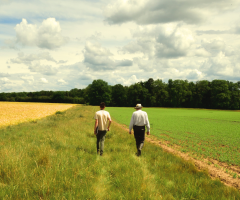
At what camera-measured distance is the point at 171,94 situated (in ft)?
318

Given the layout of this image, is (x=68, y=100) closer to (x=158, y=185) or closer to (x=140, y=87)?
(x=140, y=87)

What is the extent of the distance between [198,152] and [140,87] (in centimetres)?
9036

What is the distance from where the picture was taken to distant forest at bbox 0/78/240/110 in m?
84.5

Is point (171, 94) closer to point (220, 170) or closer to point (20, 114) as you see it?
point (20, 114)

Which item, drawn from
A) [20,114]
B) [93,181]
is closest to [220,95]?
[20,114]

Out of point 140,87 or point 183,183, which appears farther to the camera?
point 140,87

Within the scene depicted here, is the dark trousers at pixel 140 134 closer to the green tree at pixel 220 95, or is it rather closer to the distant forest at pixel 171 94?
the distant forest at pixel 171 94

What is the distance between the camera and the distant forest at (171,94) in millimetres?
84475

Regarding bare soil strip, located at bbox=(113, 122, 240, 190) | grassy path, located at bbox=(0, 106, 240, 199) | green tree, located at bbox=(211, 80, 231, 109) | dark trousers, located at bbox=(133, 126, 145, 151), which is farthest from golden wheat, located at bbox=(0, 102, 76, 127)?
green tree, located at bbox=(211, 80, 231, 109)

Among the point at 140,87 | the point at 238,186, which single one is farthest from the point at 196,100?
the point at 238,186

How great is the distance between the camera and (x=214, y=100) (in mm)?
85250

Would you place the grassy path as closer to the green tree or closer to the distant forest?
the distant forest

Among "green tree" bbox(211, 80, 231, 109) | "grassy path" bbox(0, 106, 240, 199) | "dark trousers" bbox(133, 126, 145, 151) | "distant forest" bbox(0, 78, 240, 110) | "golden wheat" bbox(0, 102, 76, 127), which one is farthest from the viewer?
"distant forest" bbox(0, 78, 240, 110)

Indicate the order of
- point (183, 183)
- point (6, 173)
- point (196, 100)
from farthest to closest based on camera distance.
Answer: point (196, 100), point (183, 183), point (6, 173)
